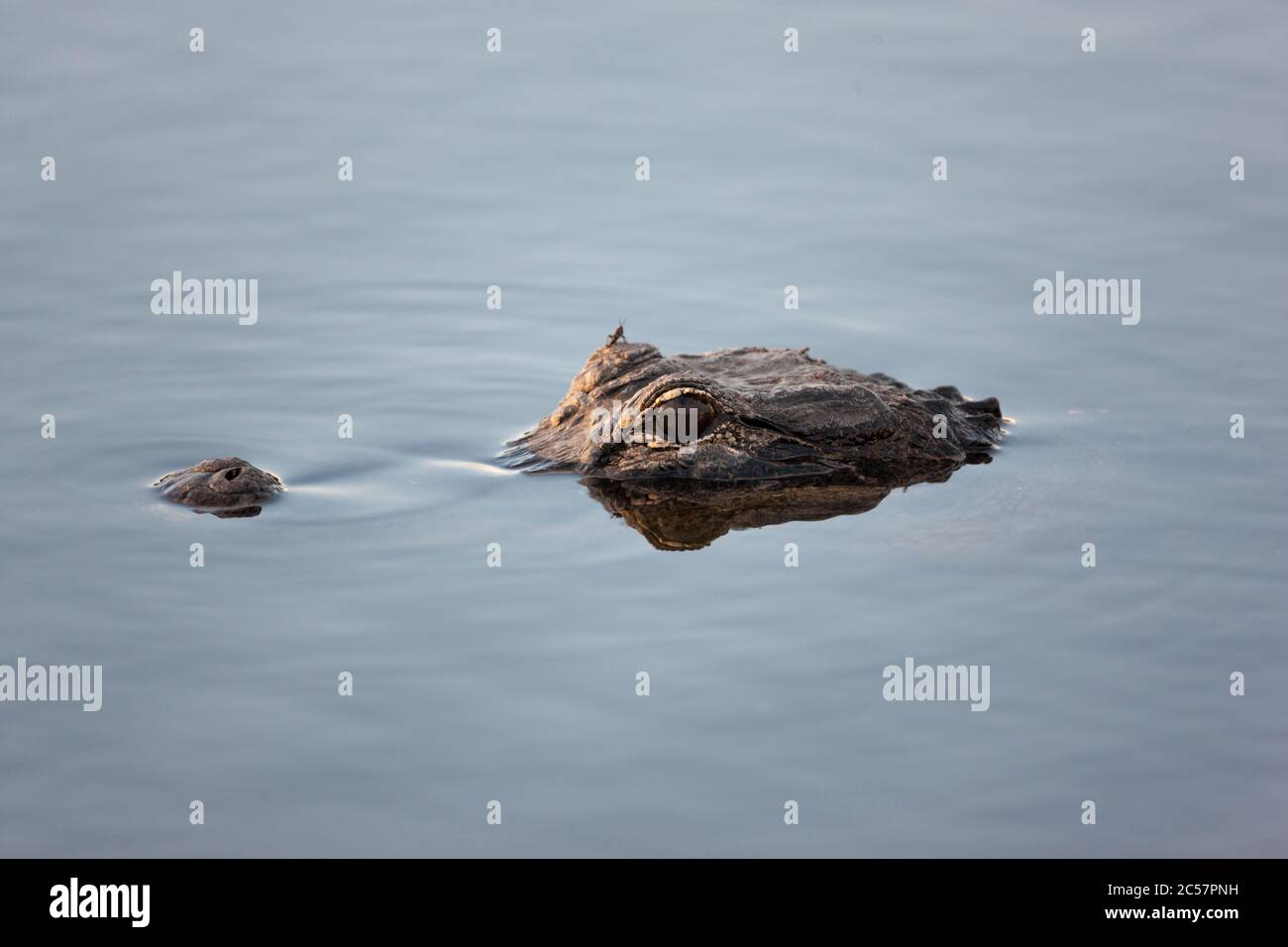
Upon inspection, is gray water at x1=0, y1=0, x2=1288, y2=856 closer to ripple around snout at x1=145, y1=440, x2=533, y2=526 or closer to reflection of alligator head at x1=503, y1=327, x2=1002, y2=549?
ripple around snout at x1=145, y1=440, x2=533, y2=526

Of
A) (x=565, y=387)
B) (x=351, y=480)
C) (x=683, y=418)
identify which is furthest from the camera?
(x=565, y=387)

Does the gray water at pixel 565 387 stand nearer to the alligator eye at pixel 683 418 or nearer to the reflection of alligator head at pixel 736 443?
the reflection of alligator head at pixel 736 443

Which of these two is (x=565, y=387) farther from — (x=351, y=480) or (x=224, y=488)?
(x=224, y=488)

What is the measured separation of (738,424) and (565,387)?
8.33 ft

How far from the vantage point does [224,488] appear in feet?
35.1

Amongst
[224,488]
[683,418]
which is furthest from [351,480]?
[683,418]

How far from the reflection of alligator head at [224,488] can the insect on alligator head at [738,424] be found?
5.31ft

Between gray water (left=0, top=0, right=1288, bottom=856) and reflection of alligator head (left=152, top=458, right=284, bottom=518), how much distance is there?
14 centimetres

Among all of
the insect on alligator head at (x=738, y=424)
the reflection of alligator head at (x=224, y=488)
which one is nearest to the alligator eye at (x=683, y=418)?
the insect on alligator head at (x=738, y=424)

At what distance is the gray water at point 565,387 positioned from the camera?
26.9ft

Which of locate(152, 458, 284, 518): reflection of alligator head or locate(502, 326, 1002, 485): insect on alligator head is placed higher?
locate(502, 326, 1002, 485): insect on alligator head

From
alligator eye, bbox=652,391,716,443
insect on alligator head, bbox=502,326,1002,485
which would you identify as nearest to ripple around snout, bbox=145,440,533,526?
insect on alligator head, bbox=502,326,1002,485

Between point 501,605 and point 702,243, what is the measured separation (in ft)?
23.2

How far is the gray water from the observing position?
322 inches
